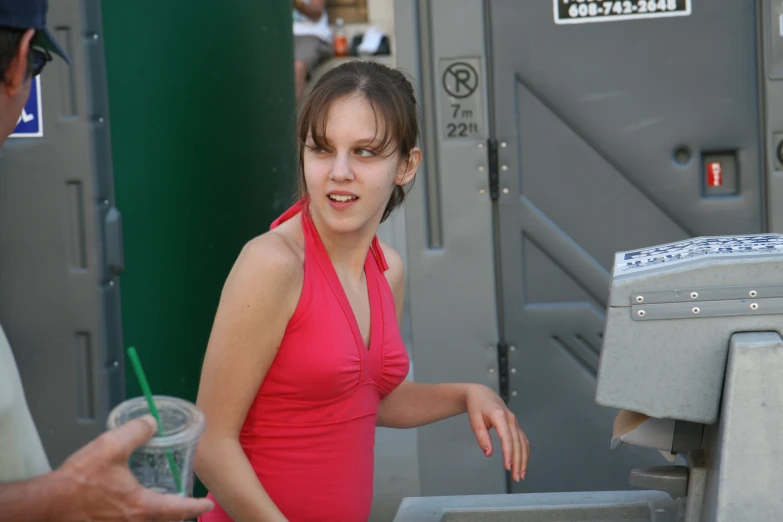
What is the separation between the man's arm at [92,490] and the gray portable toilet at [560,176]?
2218 mm

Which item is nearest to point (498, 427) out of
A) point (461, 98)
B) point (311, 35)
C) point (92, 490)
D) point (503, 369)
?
point (92, 490)

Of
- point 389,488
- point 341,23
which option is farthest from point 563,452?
point 341,23

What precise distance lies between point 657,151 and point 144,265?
1683 millimetres

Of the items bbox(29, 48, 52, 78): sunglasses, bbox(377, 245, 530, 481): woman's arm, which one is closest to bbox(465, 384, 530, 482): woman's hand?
bbox(377, 245, 530, 481): woman's arm

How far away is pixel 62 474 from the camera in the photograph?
4.38 ft

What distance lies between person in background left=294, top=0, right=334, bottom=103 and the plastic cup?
21.4 ft

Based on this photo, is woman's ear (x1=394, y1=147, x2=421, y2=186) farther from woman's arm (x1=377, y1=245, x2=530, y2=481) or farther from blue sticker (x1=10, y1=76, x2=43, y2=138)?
blue sticker (x1=10, y1=76, x2=43, y2=138)

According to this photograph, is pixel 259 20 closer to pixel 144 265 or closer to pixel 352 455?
pixel 144 265

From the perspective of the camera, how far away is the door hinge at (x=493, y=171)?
347 cm

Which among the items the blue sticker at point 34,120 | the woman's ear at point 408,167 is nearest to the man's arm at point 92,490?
the woman's ear at point 408,167

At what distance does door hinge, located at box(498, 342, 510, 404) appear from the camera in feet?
11.6

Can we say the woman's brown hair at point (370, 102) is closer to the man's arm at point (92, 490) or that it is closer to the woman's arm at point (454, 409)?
the woman's arm at point (454, 409)

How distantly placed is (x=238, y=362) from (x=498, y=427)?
0.50 meters

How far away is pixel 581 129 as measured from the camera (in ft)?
11.4
